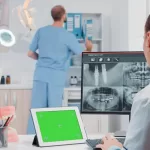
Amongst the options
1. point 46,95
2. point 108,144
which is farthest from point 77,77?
point 108,144

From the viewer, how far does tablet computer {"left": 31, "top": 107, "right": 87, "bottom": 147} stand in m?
1.47

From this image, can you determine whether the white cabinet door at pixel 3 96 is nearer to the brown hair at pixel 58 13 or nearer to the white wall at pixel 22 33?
the white wall at pixel 22 33

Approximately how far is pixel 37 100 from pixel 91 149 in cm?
214

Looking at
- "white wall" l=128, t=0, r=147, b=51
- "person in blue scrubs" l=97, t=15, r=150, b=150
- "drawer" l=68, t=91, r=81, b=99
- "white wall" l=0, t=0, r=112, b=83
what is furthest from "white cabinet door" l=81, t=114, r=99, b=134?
"person in blue scrubs" l=97, t=15, r=150, b=150

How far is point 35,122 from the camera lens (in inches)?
58.1

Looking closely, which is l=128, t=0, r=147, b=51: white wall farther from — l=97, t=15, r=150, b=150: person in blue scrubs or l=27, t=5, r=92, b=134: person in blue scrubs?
l=97, t=15, r=150, b=150: person in blue scrubs

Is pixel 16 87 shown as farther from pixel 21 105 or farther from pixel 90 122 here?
pixel 90 122

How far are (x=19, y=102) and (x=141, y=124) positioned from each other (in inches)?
124

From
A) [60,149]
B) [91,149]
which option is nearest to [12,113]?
[60,149]

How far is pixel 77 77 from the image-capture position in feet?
14.6

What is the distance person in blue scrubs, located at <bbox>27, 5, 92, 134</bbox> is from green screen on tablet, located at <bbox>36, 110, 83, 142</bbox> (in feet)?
6.23

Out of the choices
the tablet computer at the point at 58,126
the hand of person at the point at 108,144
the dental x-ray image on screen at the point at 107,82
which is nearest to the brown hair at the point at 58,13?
the dental x-ray image on screen at the point at 107,82

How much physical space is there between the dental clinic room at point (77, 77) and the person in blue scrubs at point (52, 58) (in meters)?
0.01

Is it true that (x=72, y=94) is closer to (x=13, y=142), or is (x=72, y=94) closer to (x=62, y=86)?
(x=62, y=86)
